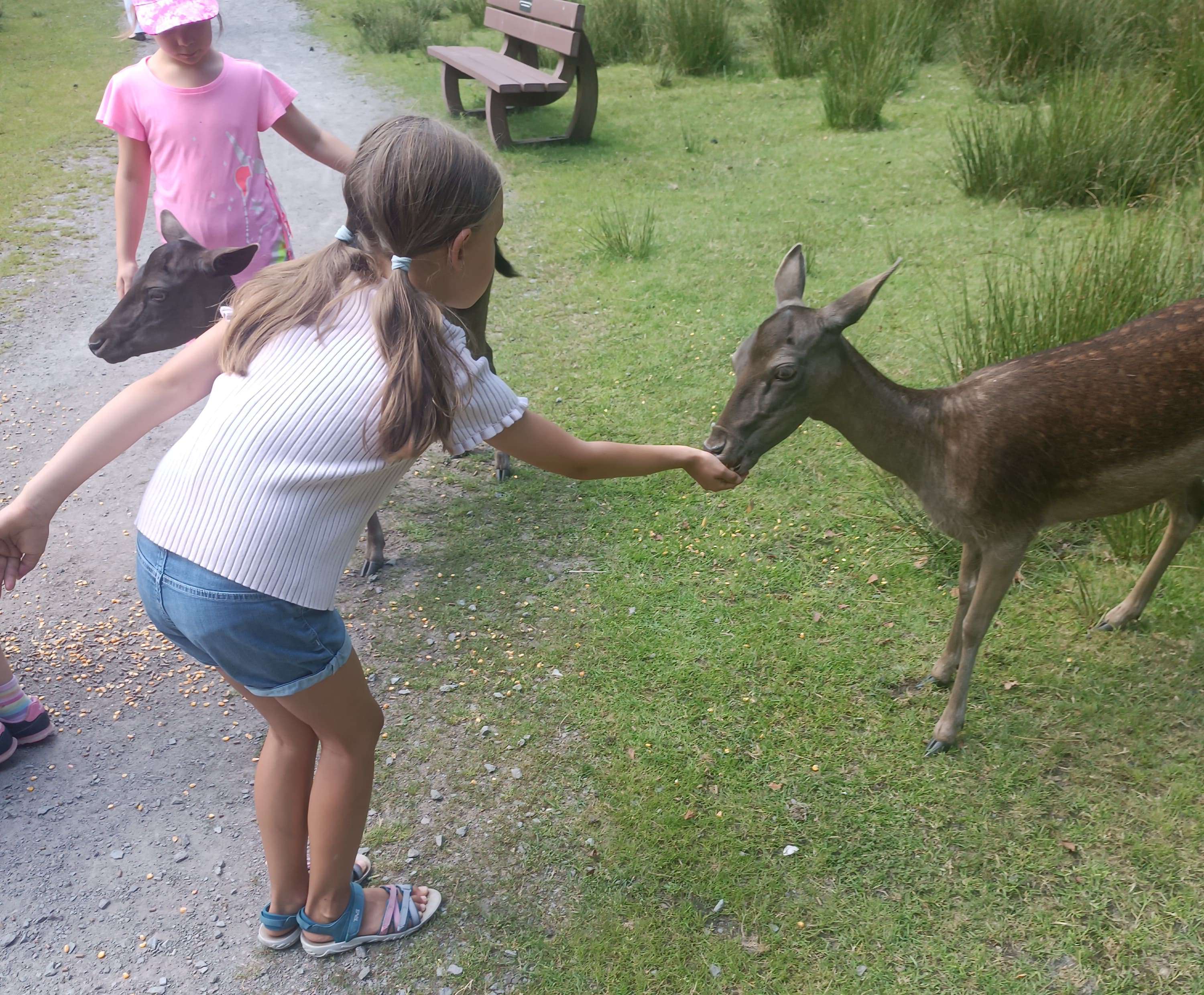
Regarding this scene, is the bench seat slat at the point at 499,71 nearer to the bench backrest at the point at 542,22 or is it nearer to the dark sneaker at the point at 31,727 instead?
the bench backrest at the point at 542,22

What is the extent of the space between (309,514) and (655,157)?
823 cm

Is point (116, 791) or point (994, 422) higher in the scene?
point (994, 422)

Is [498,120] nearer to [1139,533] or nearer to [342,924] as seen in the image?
[1139,533]

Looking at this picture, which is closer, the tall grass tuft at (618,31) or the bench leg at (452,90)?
the bench leg at (452,90)

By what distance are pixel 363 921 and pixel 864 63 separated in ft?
30.9

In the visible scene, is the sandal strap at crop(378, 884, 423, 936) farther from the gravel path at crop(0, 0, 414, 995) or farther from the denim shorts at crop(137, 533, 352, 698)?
the denim shorts at crop(137, 533, 352, 698)

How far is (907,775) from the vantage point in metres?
3.28

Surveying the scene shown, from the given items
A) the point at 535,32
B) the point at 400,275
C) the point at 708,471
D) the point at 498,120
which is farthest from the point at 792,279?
the point at 535,32

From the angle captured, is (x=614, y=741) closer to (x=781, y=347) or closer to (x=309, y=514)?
(x=781, y=347)

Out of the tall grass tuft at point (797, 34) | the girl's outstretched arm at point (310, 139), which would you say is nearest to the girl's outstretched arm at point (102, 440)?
the girl's outstretched arm at point (310, 139)

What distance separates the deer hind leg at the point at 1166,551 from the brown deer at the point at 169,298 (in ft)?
8.62

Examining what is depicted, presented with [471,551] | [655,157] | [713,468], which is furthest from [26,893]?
[655,157]

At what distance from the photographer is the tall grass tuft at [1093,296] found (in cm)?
432

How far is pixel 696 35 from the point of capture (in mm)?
11703
